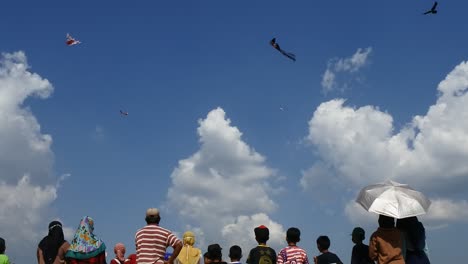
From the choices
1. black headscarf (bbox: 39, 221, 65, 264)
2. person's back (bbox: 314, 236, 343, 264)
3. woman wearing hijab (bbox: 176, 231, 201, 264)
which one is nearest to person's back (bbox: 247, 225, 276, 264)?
person's back (bbox: 314, 236, 343, 264)

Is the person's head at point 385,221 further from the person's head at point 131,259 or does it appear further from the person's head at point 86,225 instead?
the person's head at point 131,259

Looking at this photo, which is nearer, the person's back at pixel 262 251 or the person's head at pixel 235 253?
the person's back at pixel 262 251

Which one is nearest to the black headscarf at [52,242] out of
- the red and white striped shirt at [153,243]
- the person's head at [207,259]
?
the red and white striped shirt at [153,243]

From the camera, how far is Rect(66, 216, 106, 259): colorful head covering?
906cm

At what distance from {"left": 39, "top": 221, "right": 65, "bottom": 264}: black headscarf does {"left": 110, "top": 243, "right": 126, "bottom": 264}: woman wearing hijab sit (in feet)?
7.26

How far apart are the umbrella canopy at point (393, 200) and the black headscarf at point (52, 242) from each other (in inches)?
224

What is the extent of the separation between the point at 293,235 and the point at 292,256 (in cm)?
40

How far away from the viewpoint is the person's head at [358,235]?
29.9 feet

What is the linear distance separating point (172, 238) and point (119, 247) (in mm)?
3638

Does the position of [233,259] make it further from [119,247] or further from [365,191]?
[119,247]

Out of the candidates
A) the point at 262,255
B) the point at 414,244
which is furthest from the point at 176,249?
the point at 414,244

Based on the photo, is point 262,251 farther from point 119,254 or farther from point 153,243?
point 119,254

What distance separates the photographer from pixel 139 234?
8945 millimetres

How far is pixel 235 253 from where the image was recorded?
30.8 ft
